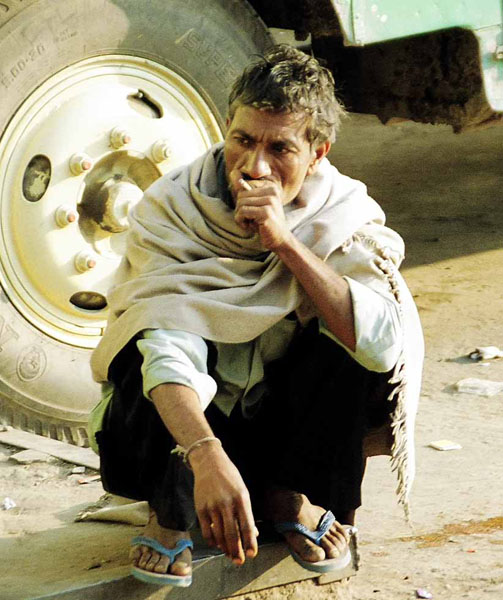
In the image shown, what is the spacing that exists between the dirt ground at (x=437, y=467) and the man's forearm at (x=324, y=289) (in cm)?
60

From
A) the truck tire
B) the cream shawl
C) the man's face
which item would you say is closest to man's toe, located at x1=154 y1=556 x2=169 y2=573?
the cream shawl

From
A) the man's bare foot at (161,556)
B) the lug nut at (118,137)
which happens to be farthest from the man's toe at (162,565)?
the lug nut at (118,137)

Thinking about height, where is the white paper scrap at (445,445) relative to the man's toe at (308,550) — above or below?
below

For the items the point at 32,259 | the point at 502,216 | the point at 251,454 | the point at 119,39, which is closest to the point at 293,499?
the point at 251,454

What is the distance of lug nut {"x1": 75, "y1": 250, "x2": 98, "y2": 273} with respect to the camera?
365 centimetres

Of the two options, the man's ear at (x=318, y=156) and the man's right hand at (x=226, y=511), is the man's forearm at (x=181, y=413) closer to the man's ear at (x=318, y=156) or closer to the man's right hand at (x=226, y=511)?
the man's right hand at (x=226, y=511)

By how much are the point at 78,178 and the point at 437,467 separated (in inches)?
52.3

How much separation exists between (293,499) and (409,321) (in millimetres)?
451

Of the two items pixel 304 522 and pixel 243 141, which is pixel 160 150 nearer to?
pixel 243 141

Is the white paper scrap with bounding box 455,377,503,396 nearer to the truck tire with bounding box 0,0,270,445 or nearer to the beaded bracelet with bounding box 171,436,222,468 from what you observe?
the truck tire with bounding box 0,0,270,445

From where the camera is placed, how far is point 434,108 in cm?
464

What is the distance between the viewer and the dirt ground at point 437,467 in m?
2.83

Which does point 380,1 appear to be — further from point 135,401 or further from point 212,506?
point 212,506

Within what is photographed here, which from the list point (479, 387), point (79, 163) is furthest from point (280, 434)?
point (479, 387)
